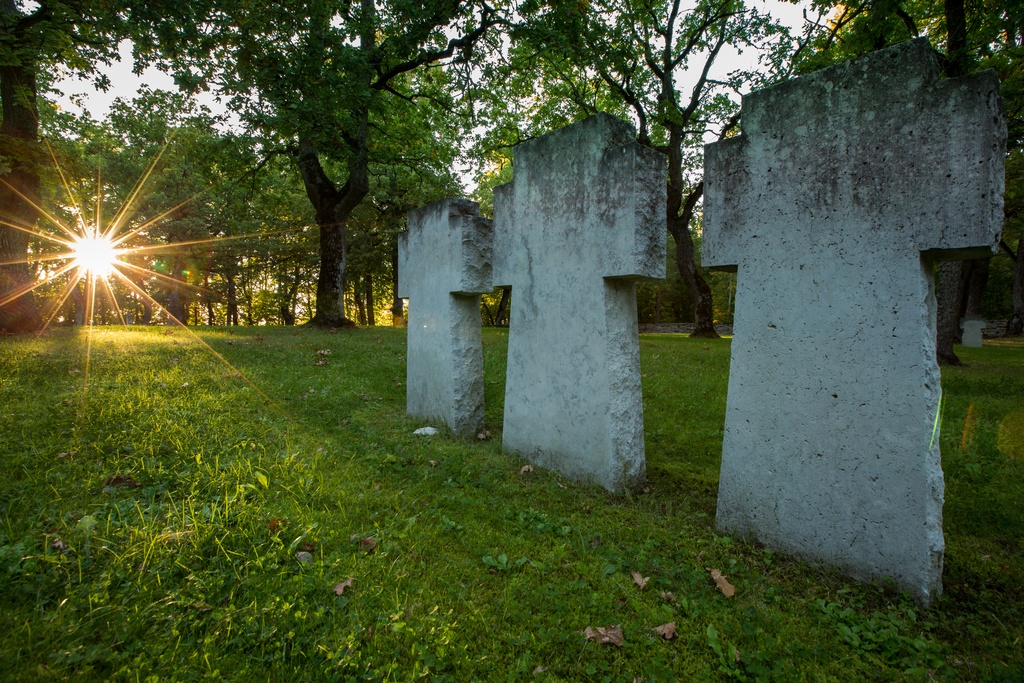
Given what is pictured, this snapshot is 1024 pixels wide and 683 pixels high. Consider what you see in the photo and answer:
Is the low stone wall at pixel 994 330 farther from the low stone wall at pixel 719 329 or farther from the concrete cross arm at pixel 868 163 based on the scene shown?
the concrete cross arm at pixel 868 163

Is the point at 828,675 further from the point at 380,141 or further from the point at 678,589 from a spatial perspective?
the point at 380,141

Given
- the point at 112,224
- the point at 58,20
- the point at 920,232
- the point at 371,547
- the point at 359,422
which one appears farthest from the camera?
the point at 112,224

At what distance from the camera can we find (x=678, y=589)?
2633mm

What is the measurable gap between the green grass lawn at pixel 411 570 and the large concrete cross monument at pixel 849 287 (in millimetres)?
364

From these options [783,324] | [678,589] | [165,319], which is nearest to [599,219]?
[783,324]

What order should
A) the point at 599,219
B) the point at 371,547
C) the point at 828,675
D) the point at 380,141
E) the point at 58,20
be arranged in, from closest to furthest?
the point at 828,675, the point at 371,547, the point at 599,219, the point at 58,20, the point at 380,141

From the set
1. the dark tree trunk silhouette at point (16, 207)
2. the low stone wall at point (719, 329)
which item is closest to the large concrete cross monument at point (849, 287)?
the dark tree trunk silhouette at point (16, 207)

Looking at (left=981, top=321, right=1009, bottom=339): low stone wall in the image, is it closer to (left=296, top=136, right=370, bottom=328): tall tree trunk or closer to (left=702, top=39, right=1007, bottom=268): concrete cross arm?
(left=296, top=136, right=370, bottom=328): tall tree trunk

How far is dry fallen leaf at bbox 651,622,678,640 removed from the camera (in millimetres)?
2238

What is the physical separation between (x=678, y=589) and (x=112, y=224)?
1076 inches

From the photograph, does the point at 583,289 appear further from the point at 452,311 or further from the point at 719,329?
the point at 719,329

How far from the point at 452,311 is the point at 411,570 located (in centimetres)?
346

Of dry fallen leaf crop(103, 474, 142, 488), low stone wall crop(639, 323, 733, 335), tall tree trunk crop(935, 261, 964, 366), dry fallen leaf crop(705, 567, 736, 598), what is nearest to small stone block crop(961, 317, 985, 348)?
tall tree trunk crop(935, 261, 964, 366)

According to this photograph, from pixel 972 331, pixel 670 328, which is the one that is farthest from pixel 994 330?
pixel 670 328
